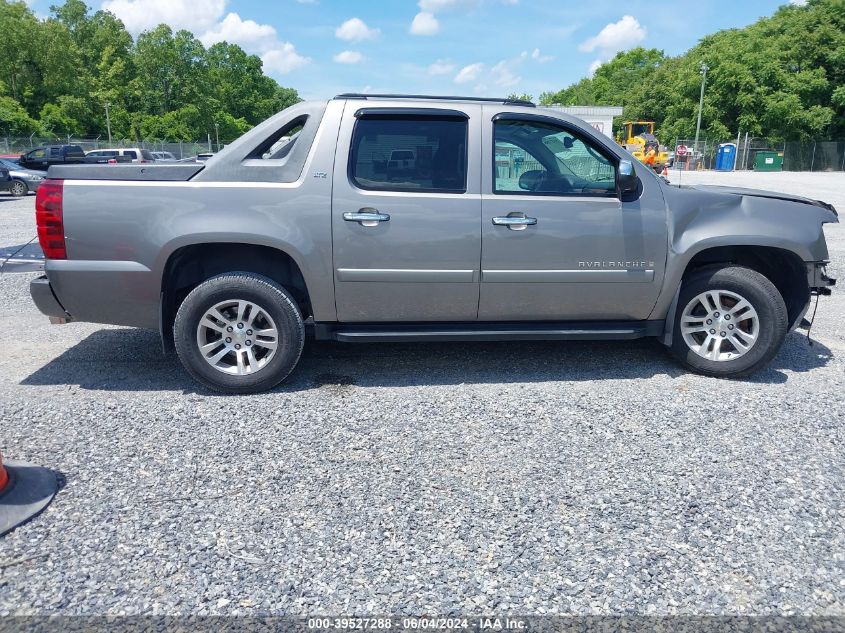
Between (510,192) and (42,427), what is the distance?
131 inches

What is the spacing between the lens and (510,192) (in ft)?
14.4

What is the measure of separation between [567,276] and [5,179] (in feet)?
69.4

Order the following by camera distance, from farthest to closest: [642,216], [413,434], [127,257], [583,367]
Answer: [583,367] < [642,216] < [127,257] < [413,434]

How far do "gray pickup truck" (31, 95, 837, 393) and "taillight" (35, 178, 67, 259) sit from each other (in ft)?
0.04

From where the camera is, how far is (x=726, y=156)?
172ft

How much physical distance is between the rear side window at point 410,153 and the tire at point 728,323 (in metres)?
1.92

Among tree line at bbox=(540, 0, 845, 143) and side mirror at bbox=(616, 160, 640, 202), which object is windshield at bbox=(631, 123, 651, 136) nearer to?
tree line at bbox=(540, 0, 845, 143)

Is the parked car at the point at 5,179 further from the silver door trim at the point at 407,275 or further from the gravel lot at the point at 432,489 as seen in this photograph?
the silver door trim at the point at 407,275

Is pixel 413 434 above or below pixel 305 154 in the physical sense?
below

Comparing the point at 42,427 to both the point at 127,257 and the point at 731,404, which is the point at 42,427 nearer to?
the point at 127,257

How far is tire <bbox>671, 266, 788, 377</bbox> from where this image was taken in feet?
14.9

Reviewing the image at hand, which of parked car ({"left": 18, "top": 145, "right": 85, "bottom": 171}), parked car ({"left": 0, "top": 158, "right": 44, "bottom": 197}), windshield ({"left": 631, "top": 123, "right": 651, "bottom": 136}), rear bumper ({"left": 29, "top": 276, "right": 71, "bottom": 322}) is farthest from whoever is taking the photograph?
windshield ({"left": 631, "top": 123, "right": 651, "bottom": 136})

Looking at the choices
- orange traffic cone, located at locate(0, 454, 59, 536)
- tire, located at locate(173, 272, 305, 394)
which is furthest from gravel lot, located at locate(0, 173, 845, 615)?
tire, located at locate(173, 272, 305, 394)

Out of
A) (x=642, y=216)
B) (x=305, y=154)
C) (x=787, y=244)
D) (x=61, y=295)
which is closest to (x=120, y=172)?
(x=61, y=295)
